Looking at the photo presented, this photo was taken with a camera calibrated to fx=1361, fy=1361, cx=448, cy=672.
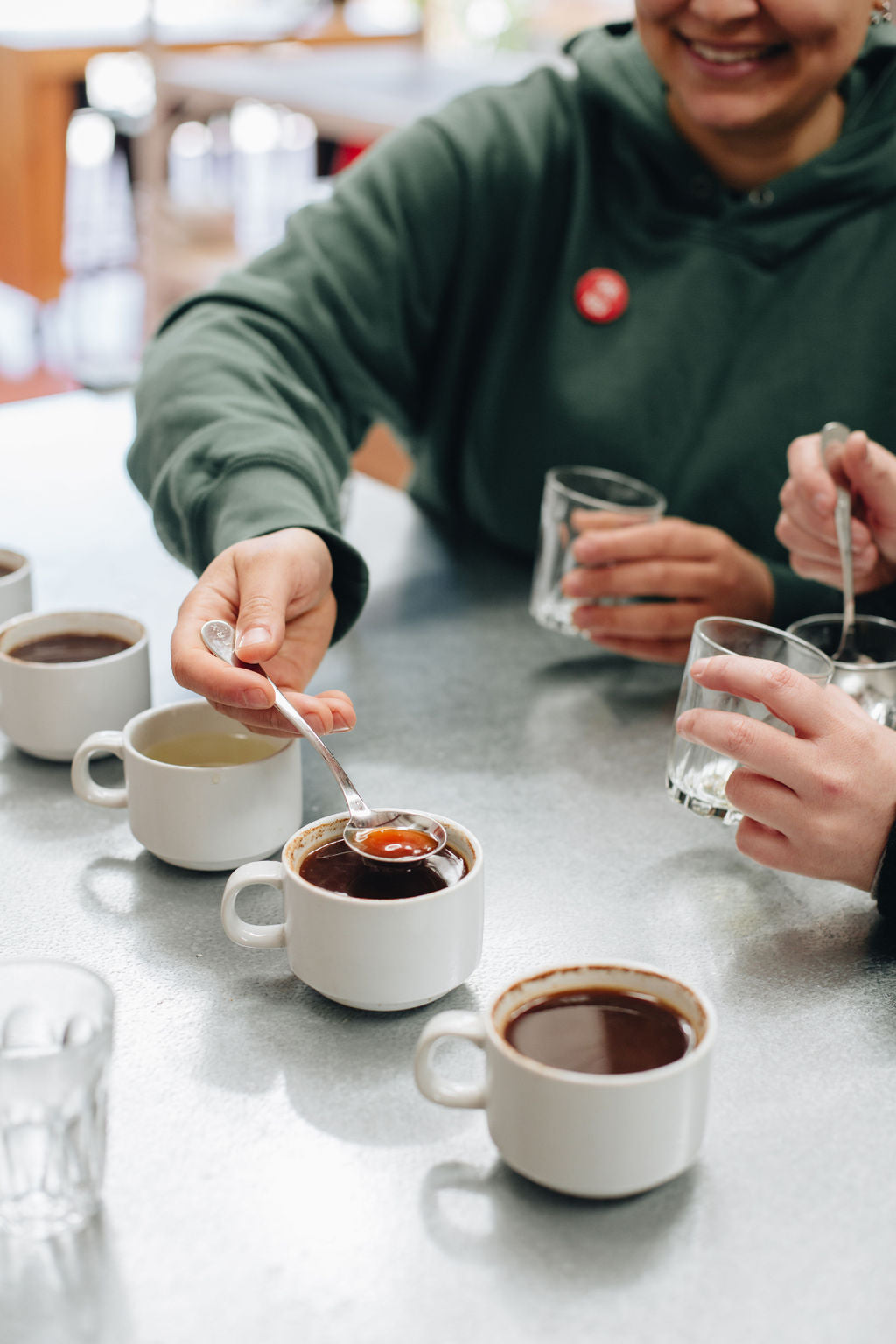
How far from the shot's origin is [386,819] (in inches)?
32.4

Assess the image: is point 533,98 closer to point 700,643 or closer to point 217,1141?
point 700,643

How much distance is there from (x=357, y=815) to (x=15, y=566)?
21.0 inches

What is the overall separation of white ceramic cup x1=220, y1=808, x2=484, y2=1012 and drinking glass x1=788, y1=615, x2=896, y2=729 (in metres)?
0.36

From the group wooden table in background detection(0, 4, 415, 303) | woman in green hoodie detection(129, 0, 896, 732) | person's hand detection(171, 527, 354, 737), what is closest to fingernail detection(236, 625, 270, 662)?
person's hand detection(171, 527, 354, 737)

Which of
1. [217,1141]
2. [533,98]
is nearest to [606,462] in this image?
[533,98]

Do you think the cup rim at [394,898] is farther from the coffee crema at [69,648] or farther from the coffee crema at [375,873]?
the coffee crema at [69,648]

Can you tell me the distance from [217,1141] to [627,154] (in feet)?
3.67

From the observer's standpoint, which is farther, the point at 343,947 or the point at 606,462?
the point at 606,462

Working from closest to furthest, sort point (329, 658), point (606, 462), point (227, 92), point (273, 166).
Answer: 1. point (329, 658)
2. point (606, 462)
3. point (227, 92)
4. point (273, 166)

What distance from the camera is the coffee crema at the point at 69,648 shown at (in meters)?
1.05

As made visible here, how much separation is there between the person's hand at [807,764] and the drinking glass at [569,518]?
0.37 meters

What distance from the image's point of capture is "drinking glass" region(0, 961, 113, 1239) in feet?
1.91

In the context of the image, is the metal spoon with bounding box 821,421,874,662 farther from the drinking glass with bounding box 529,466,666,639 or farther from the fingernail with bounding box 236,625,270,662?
the fingernail with bounding box 236,625,270,662

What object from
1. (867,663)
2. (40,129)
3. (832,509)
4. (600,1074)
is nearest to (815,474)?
(832,509)
